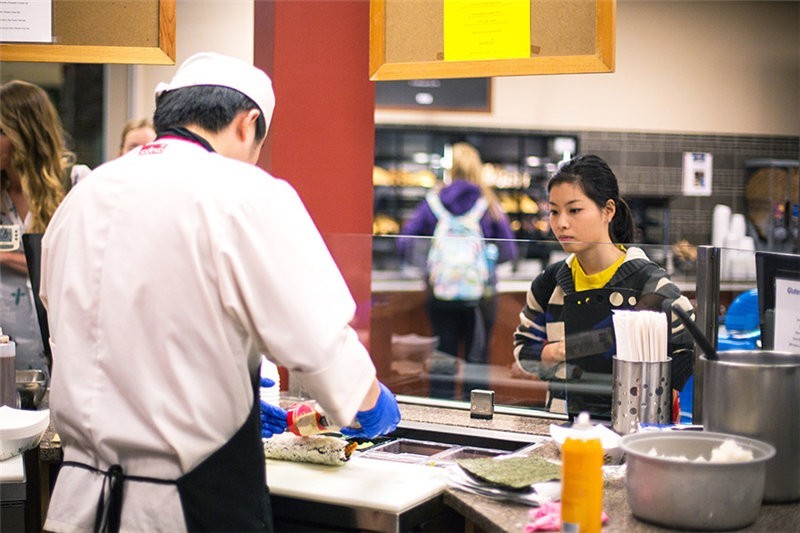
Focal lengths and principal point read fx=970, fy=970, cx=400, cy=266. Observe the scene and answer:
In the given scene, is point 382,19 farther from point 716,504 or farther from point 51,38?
point 716,504

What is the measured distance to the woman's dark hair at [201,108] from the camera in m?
1.90

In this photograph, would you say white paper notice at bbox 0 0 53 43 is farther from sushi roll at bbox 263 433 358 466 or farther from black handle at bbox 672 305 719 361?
black handle at bbox 672 305 719 361

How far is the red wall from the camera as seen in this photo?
299 centimetres

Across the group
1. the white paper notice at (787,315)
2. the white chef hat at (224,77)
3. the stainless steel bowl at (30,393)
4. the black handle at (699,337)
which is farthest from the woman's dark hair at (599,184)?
the stainless steel bowl at (30,393)

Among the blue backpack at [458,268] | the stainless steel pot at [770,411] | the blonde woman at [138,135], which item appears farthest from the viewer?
the blonde woman at [138,135]

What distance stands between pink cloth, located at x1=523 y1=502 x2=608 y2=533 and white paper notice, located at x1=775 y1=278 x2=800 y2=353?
62cm

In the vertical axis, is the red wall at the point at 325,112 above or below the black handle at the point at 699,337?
above

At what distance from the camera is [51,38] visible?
2.91 metres

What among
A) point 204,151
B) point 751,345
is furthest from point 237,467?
point 751,345

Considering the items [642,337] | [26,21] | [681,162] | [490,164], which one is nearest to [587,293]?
[642,337]

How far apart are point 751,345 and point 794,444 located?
189 cm

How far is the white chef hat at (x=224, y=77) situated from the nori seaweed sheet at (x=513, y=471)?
0.86 meters

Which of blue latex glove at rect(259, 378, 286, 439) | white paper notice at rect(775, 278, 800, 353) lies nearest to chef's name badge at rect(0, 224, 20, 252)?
blue latex glove at rect(259, 378, 286, 439)

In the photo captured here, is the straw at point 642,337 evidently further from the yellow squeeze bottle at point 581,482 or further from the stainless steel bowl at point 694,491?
the yellow squeeze bottle at point 581,482
